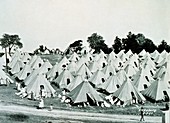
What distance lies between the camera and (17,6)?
2.04 metres

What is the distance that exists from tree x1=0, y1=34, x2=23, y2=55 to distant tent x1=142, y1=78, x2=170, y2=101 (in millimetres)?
806

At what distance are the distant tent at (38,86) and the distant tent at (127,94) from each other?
0.38 m

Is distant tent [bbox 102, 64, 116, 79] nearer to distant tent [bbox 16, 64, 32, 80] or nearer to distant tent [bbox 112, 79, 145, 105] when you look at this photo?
distant tent [bbox 112, 79, 145, 105]

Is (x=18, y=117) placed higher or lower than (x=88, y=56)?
lower

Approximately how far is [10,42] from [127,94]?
76 cm

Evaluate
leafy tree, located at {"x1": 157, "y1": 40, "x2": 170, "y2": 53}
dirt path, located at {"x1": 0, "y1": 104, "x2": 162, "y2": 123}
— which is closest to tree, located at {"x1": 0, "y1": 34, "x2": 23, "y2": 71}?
dirt path, located at {"x1": 0, "y1": 104, "x2": 162, "y2": 123}

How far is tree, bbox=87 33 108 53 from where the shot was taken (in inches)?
81.5

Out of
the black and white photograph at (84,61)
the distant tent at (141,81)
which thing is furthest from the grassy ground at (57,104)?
the distant tent at (141,81)

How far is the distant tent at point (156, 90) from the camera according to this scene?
6.73 feet

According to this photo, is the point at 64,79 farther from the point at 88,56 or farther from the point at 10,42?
the point at 10,42

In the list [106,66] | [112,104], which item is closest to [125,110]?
[112,104]

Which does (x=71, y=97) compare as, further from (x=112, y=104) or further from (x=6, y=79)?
(x=6, y=79)

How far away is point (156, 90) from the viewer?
205 cm

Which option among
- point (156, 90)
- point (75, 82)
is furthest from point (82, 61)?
A: point (156, 90)
